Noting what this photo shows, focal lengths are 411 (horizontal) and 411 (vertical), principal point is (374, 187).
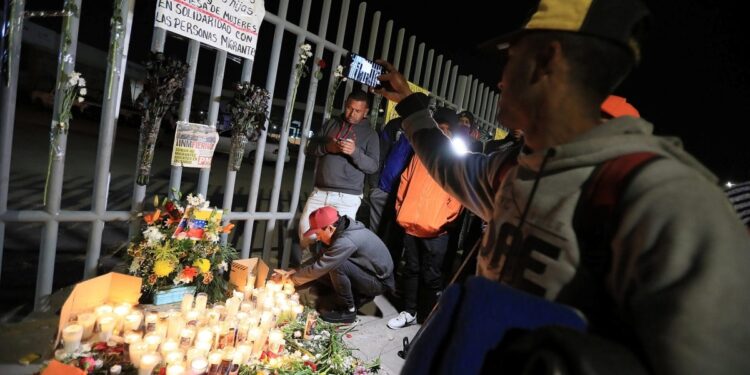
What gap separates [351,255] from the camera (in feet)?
14.5

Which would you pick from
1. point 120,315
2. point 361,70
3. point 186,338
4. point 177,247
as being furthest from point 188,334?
point 361,70

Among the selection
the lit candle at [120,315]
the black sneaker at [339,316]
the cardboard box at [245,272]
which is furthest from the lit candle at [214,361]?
the black sneaker at [339,316]

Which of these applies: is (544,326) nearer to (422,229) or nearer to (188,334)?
(188,334)

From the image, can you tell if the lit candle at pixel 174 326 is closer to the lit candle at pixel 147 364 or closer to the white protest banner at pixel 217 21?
the lit candle at pixel 147 364

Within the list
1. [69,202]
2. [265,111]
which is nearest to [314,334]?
[265,111]

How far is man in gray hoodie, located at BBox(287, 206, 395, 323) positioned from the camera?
4207mm

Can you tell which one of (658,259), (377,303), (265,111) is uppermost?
(265,111)

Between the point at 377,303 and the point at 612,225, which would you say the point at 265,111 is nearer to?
the point at 377,303

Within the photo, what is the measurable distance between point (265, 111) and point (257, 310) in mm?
1978

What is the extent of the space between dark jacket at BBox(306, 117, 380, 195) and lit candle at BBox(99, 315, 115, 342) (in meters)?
2.48

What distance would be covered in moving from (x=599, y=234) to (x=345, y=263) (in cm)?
344

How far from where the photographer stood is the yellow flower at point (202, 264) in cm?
371

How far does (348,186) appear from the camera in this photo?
16.0 feet

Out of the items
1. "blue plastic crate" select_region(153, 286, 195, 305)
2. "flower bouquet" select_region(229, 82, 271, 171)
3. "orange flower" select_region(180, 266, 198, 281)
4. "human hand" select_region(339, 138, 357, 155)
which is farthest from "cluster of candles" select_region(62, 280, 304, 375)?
"human hand" select_region(339, 138, 357, 155)
